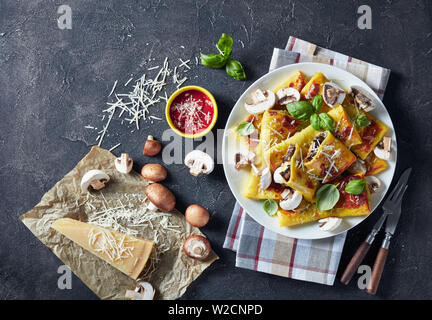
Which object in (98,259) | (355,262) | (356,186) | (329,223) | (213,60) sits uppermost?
(213,60)

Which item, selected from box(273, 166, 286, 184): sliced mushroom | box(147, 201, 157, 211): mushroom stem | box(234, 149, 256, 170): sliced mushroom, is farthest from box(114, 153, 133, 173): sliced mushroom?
box(273, 166, 286, 184): sliced mushroom

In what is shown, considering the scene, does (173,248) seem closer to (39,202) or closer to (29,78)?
(39,202)

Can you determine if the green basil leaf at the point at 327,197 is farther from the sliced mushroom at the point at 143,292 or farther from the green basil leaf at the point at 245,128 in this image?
the sliced mushroom at the point at 143,292

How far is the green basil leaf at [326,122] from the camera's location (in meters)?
2.74

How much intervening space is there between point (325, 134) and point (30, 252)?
292cm

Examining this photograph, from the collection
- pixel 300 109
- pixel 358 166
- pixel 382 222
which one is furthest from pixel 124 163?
pixel 382 222

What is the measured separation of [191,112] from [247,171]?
2.34 ft

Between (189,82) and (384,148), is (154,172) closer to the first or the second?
(189,82)

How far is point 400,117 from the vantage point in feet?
11.0

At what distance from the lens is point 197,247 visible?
10.5 ft

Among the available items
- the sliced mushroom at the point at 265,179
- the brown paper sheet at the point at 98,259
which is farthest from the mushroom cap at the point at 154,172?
the sliced mushroom at the point at 265,179

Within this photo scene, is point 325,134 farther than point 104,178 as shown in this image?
No

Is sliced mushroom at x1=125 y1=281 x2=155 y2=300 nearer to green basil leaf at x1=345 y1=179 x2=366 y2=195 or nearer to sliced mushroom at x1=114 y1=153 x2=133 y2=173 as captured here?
sliced mushroom at x1=114 y1=153 x2=133 y2=173
